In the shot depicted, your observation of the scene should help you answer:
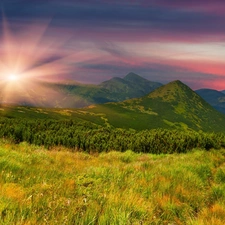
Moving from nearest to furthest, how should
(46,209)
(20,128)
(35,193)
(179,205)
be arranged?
(46,209), (35,193), (179,205), (20,128)

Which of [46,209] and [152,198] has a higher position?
[46,209]

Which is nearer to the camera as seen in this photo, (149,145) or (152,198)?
(152,198)

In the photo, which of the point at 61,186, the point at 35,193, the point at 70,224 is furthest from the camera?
the point at 61,186

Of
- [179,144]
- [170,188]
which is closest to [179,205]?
[170,188]

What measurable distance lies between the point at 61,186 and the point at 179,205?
2872 millimetres

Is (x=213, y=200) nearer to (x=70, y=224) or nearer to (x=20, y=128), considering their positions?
(x=70, y=224)

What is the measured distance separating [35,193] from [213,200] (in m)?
5.21

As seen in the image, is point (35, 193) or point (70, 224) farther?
point (35, 193)

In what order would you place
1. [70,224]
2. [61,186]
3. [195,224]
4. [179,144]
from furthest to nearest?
[179,144] → [61,186] → [195,224] → [70,224]

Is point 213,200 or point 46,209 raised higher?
point 46,209

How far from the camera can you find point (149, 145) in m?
34.3

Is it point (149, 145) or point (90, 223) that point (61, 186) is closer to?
point (90, 223)

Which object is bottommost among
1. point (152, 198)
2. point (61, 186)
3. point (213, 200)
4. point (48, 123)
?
point (48, 123)

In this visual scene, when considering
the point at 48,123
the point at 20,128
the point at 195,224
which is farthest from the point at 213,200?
the point at 48,123
